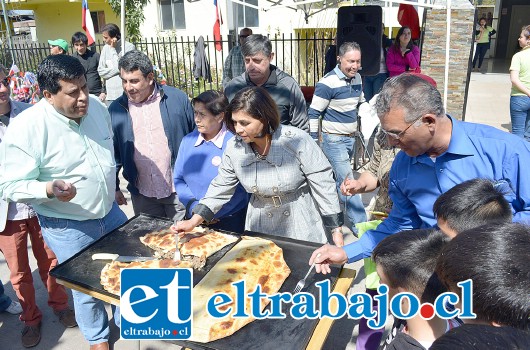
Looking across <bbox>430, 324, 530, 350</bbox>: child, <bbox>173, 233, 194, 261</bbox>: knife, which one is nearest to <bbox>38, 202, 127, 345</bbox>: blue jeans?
<bbox>173, 233, 194, 261</bbox>: knife

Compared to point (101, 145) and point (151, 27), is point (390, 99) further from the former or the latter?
point (151, 27)

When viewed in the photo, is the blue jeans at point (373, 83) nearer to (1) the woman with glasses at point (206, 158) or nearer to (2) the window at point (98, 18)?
(1) the woman with glasses at point (206, 158)

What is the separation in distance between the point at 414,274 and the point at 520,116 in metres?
5.43

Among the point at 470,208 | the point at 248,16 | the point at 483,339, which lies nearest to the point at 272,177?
the point at 470,208

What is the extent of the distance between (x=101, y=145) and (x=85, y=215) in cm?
44

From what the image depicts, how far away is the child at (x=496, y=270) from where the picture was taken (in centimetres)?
99

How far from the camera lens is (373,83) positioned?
24.1 ft

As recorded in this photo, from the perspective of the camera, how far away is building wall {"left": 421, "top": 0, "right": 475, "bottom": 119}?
21.4 feet

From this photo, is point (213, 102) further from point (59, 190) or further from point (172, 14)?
point (172, 14)

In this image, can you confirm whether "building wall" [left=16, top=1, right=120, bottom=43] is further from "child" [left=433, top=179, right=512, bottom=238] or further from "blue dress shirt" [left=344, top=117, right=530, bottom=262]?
"child" [left=433, top=179, right=512, bottom=238]

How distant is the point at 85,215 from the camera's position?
2.54 meters

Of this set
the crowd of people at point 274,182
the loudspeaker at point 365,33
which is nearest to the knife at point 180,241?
the crowd of people at point 274,182

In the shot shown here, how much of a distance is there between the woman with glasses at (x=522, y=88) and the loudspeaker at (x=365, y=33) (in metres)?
1.89

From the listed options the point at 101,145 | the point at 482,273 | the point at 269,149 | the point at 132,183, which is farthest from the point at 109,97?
the point at 482,273
